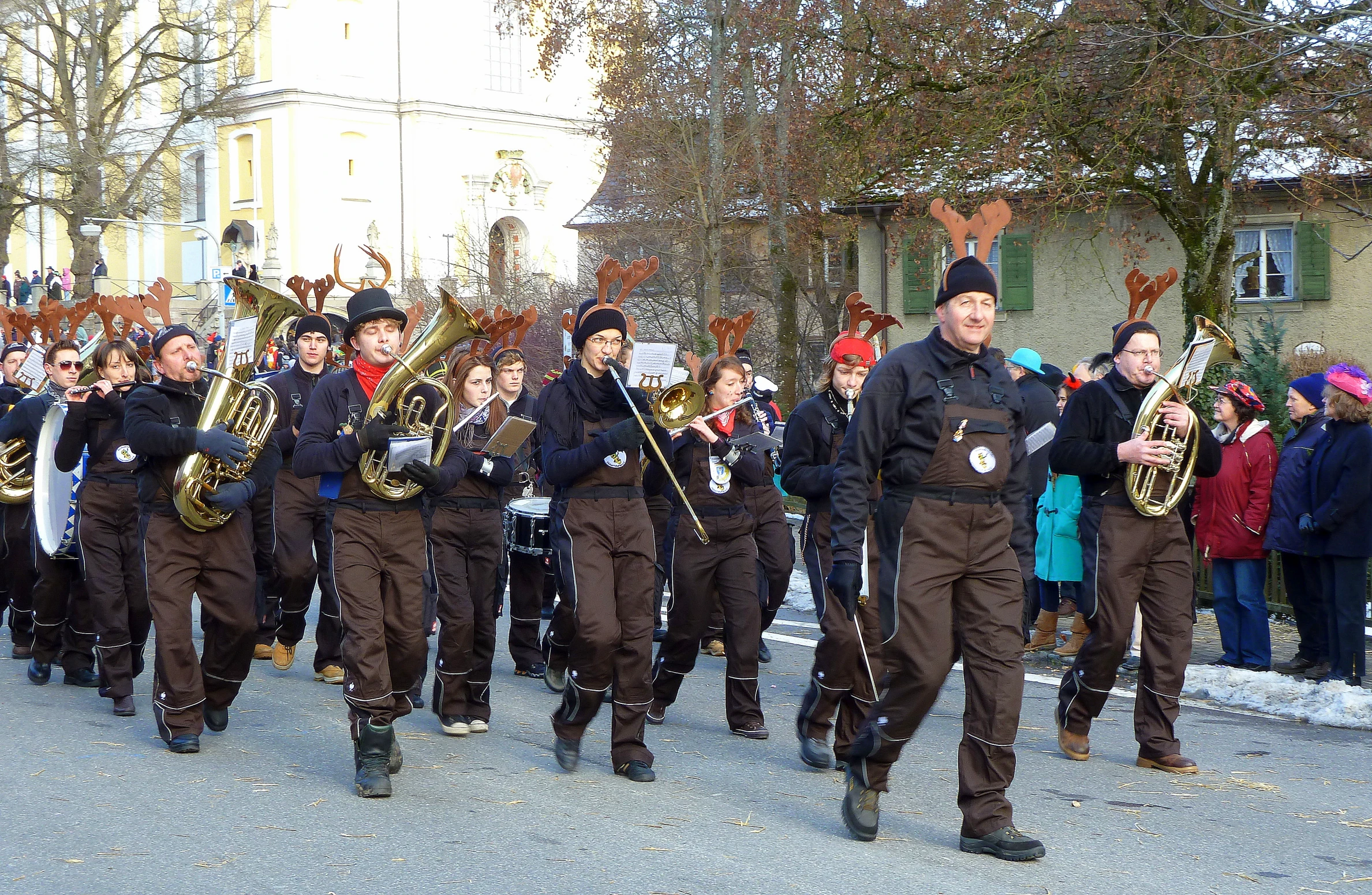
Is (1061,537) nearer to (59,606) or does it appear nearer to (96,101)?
(59,606)

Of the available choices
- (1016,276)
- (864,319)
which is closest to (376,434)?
(864,319)

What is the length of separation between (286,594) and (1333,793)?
5982 mm

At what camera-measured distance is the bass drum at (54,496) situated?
873cm

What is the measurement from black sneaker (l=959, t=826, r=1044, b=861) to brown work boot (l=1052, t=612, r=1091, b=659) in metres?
4.65

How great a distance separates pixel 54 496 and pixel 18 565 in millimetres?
1249

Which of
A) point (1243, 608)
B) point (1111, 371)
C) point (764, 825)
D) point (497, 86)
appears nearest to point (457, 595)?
point (764, 825)

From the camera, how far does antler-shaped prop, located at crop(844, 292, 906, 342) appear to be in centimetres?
771

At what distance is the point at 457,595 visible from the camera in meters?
7.88

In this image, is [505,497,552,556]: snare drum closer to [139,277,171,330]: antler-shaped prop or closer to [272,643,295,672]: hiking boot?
[272,643,295,672]: hiking boot

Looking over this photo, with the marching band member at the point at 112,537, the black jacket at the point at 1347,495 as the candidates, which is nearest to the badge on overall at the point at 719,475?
the marching band member at the point at 112,537

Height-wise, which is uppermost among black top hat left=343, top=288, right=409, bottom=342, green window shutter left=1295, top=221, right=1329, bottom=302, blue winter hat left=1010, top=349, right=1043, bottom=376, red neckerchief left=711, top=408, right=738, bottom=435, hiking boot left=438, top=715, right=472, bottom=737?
green window shutter left=1295, top=221, right=1329, bottom=302

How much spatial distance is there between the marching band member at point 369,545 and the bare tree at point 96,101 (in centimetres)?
3293

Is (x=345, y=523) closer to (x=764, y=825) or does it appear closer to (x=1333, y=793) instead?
(x=764, y=825)

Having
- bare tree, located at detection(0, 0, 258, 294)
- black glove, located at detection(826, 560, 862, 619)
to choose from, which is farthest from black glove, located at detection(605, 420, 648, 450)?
bare tree, located at detection(0, 0, 258, 294)
